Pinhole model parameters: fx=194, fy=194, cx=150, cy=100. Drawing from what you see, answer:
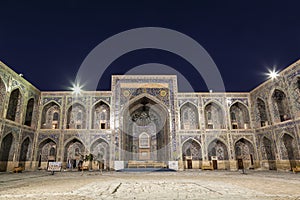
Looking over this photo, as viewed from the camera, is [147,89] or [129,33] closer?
[147,89]

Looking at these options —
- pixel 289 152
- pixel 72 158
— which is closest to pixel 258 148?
pixel 289 152

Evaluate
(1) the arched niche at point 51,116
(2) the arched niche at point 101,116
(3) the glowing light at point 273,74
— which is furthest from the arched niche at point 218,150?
(1) the arched niche at point 51,116

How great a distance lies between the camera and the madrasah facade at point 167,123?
17984 millimetres

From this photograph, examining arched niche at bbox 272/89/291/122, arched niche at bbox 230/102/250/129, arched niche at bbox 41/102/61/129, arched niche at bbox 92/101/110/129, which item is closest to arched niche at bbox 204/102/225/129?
arched niche at bbox 230/102/250/129

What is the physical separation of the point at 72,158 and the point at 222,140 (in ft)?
51.7

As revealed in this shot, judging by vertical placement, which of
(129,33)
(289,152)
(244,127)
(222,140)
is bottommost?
(289,152)

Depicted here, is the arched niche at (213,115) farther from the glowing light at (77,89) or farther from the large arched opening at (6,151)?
the large arched opening at (6,151)

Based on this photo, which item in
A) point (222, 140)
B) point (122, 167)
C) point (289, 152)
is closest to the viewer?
point (289, 152)

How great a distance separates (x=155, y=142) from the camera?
27094mm

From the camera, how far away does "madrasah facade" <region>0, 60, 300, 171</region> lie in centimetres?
1798

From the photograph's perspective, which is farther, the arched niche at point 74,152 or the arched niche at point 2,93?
the arched niche at point 74,152

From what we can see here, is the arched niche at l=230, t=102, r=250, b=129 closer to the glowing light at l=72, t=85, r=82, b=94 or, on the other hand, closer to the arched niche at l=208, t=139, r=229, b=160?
the arched niche at l=208, t=139, r=229, b=160

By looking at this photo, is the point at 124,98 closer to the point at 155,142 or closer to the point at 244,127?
the point at 155,142

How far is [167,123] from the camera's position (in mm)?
20688
